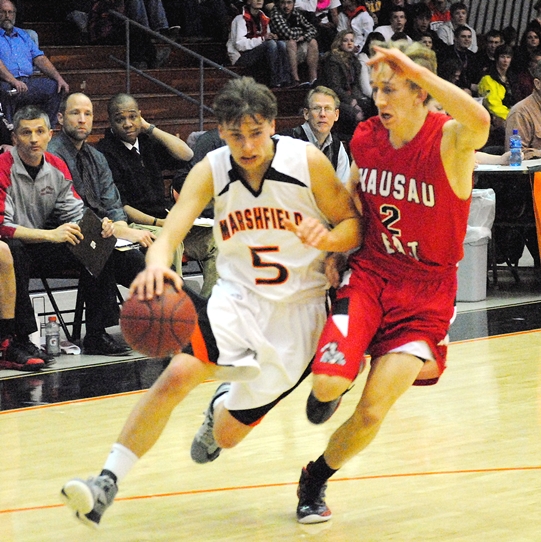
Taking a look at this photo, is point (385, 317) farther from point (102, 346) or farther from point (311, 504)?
point (102, 346)

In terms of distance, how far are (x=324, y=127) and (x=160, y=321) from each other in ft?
14.4

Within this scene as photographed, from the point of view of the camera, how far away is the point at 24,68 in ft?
33.2

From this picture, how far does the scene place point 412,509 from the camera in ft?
13.2

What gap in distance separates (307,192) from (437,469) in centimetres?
141

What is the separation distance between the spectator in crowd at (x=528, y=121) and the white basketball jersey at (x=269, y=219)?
6.00 metres

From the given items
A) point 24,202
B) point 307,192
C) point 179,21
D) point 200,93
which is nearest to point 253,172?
point 307,192

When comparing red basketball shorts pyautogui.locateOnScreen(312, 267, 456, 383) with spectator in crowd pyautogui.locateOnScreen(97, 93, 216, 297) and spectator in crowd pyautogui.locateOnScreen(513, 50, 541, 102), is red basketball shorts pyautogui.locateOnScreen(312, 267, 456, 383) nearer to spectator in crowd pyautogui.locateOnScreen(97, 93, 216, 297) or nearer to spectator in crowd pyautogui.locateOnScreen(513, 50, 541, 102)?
spectator in crowd pyautogui.locateOnScreen(97, 93, 216, 297)

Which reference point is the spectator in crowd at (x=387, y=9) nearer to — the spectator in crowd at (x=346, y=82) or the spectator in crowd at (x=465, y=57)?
the spectator in crowd at (x=465, y=57)

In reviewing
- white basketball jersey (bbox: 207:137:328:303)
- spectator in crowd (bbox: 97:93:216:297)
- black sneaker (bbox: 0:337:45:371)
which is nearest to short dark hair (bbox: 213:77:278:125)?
white basketball jersey (bbox: 207:137:328:303)

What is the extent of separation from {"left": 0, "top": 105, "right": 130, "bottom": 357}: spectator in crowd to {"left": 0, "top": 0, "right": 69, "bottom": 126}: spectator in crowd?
112 inches

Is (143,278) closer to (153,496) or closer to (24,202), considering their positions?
(153,496)

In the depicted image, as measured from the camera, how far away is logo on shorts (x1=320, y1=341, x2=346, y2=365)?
12.3ft

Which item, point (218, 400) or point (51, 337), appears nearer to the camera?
point (218, 400)

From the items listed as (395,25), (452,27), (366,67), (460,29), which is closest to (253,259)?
(366,67)
